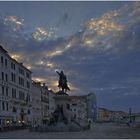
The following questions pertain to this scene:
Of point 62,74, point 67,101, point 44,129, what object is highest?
point 62,74

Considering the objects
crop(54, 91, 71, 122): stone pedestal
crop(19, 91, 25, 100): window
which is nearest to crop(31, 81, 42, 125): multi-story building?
crop(19, 91, 25, 100): window

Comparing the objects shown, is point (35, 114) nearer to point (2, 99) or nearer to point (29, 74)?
point (29, 74)

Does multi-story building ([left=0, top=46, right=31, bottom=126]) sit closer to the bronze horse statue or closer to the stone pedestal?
the bronze horse statue

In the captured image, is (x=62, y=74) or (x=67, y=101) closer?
(x=67, y=101)

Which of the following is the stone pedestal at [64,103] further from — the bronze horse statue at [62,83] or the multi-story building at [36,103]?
the multi-story building at [36,103]

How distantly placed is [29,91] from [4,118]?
26.9 metres

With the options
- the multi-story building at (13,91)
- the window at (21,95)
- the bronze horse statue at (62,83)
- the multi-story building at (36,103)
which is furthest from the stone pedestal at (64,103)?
the multi-story building at (36,103)

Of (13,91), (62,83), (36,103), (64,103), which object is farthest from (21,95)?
(64,103)

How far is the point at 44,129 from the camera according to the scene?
55250 mm

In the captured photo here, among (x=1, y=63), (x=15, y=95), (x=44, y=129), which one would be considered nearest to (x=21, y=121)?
(x=15, y=95)

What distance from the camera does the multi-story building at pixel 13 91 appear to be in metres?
76.2

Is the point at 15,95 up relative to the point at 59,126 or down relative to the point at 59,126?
up

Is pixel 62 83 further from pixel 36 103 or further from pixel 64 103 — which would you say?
pixel 36 103

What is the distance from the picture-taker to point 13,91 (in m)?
85.2
